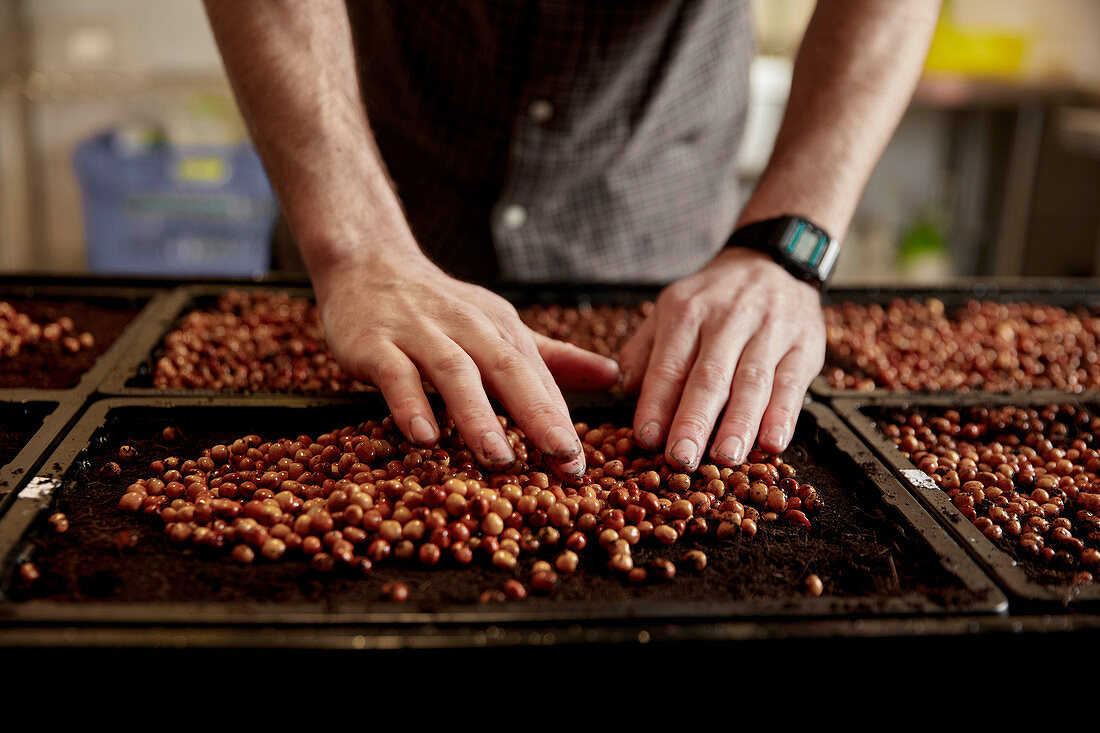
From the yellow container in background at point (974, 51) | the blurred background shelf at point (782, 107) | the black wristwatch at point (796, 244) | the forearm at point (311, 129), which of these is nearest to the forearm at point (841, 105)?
the black wristwatch at point (796, 244)

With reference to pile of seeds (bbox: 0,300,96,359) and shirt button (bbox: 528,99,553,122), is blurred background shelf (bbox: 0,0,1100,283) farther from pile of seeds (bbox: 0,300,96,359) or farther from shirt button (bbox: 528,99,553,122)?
pile of seeds (bbox: 0,300,96,359)

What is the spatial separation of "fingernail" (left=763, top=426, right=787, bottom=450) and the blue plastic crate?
2745 millimetres

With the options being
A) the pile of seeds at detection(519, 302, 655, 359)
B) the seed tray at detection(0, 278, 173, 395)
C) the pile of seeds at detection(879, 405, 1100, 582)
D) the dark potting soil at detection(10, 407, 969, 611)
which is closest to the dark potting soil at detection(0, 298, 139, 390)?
the seed tray at detection(0, 278, 173, 395)

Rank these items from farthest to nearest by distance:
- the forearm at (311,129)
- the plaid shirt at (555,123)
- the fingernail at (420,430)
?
the plaid shirt at (555,123) < the forearm at (311,129) < the fingernail at (420,430)

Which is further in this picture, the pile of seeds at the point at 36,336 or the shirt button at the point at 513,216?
the shirt button at the point at 513,216

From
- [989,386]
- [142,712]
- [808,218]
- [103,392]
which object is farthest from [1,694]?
[989,386]

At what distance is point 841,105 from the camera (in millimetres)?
1514

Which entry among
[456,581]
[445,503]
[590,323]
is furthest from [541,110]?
[456,581]

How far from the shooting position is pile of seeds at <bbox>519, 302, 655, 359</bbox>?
1.46 m

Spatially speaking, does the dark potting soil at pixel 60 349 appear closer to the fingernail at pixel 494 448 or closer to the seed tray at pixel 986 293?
the fingernail at pixel 494 448

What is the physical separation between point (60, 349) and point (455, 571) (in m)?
0.88

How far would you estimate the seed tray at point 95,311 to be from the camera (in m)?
1.28

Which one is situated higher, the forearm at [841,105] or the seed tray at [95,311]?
the forearm at [841,105]

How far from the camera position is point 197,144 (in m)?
3.48
